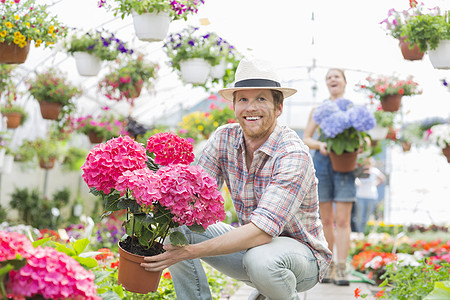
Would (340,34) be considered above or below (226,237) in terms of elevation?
above

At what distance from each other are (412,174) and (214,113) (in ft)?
37.1

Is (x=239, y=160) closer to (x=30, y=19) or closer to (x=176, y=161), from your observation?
(x=176, y=161)

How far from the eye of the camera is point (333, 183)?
13.6ft

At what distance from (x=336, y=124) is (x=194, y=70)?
4.72ft

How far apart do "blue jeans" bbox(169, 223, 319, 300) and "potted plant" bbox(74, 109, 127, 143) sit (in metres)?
4.04

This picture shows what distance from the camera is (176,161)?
2229 mm

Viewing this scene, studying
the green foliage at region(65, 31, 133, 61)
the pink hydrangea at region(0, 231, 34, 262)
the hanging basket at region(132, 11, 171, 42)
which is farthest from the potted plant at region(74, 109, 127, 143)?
the pink hydrangea at region(0, 231, 34, 262)

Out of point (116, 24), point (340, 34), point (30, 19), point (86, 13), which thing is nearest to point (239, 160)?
point (30, 19)

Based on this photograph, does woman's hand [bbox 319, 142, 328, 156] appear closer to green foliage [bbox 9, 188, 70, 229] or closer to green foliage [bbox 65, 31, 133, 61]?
green foliage [bbox 65, 31, 133, 61]

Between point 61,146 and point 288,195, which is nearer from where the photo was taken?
point 288,195

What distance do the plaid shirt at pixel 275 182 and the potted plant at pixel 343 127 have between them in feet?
5.00

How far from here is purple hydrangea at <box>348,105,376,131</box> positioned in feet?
13.0

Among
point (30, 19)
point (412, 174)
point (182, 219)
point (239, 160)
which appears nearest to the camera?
point (182, 219)

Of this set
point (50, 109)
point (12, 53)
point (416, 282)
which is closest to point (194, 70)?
point (12, 53)
